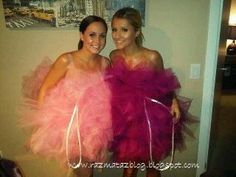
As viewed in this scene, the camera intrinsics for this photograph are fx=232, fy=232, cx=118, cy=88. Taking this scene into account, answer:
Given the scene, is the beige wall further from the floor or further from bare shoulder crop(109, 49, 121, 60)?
the floor

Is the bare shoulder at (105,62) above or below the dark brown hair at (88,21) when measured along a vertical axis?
below

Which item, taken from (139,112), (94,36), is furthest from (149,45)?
(139,112)

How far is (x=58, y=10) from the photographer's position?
51.7 inches

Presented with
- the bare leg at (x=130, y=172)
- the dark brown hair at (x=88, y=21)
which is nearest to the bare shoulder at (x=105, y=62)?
the dark brown hair at (x=88, y=21)

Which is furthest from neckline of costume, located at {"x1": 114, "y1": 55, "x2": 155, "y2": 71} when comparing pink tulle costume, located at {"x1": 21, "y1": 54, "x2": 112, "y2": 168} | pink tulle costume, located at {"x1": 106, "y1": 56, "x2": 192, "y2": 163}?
pink tulle costume, located at {"x1": 21, "y1": 54, "x2": 112, "y2": 168}

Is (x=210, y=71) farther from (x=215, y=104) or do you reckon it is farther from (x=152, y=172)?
(x=152, y=172)

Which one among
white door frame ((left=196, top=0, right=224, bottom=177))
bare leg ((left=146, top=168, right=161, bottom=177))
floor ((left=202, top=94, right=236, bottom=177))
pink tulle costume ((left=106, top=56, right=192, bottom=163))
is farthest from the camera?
floor ((left=202, top=94, right=236, bottom=177))

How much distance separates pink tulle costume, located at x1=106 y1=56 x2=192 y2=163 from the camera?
105cm

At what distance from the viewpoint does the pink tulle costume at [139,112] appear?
1.05 m

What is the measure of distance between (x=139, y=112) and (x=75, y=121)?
296 mm

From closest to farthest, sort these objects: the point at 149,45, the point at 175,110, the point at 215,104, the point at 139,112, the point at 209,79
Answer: the point at 139,112 < the point at 175,110 < the point at 149,45 < the point at 209,79 < the point at 215,104

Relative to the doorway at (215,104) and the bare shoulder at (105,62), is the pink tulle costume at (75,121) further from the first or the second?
the doorway at (215,104)

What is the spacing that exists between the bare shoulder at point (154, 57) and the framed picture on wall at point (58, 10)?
9.2 inches

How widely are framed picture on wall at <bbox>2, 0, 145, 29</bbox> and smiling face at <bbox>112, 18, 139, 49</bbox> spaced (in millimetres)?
121
